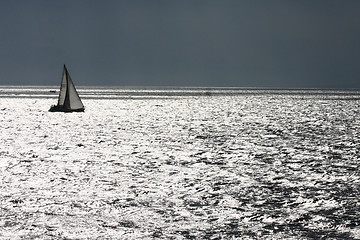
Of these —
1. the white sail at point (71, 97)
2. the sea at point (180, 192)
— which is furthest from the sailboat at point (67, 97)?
the sea at point (180, 192)

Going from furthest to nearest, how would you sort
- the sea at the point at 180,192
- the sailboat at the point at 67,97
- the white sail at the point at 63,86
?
the sailboat at the point at 67,97 < the white sail at the point at 63,86 < the sea at the point at 180,192

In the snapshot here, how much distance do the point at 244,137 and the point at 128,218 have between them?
34413 mm

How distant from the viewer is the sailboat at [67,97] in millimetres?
73438

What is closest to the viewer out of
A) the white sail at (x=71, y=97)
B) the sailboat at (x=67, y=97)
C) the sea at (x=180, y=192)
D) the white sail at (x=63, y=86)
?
the sea at (x=180, y=192)

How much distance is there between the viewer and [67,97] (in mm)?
77375

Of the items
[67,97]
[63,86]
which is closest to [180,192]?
[63,86]

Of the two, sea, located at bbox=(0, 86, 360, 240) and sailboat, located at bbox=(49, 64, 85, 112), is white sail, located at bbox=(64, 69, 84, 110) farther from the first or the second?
sea, located at bbox=(0, 86, 360, 240)

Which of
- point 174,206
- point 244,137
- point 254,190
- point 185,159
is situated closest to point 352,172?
point 254,190

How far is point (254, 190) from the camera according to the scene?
72.4ft

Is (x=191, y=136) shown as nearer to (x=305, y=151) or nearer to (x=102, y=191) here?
(x=305, y=151)

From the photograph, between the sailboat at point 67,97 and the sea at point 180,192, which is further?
the sailboat at point 67,97

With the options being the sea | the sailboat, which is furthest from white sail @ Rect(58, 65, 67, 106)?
→ the sea

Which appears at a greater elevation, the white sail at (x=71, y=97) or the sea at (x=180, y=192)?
the white sail at (x=71, y=97)

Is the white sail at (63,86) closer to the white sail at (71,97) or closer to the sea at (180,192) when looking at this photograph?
the white sail at (71,97)
